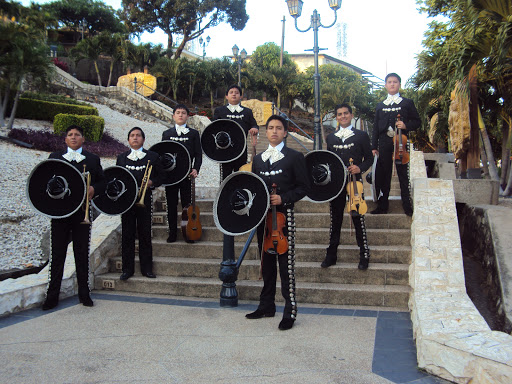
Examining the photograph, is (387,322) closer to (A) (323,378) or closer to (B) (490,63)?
(A) (323,378)

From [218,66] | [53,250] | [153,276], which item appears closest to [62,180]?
[53,250]

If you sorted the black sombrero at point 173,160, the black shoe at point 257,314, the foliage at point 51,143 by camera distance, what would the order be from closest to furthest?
1. the black shoe at point 257,314
2. the black sombrero at point 173,160
3. the foliage at point 51,143

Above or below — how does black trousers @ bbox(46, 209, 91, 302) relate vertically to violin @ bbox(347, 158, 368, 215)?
below

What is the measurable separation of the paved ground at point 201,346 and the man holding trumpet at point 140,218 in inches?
34.3

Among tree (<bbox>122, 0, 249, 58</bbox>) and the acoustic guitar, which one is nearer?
the acoustic guitar

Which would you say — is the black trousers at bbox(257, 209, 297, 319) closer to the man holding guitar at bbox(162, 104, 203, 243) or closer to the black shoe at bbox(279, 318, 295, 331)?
the black shoe at bbox(279, 318, 295, 331)

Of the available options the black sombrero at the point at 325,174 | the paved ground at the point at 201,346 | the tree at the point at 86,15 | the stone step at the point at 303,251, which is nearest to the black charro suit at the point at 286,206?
the paved ground at the point at 201,346

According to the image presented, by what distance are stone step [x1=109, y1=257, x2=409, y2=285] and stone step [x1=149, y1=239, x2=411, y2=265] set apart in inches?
5.5

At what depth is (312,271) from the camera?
5.93 m

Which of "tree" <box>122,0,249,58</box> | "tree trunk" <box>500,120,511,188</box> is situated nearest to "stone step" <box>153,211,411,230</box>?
"tree trunk" <box>500,120,511,188</box>

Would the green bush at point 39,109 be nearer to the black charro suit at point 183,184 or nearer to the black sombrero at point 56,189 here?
the black charro suit at point 183,184

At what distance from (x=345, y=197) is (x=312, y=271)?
3.47 ft

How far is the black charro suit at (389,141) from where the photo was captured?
21.6ft

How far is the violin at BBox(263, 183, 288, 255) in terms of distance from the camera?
4590mm
